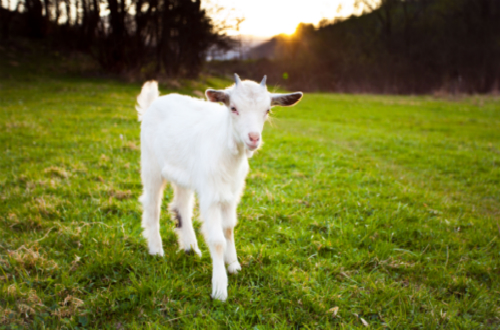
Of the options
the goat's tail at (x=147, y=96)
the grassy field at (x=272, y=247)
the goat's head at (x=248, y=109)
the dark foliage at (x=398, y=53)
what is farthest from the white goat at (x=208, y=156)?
the dark foliage at (x=398, y=53)

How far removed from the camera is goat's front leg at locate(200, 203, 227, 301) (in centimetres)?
298

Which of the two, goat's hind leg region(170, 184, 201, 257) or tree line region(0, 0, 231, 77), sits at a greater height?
tree line region(0, 0, 231, 77)

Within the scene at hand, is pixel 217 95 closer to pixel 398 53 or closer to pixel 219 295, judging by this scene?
pixel 219 295

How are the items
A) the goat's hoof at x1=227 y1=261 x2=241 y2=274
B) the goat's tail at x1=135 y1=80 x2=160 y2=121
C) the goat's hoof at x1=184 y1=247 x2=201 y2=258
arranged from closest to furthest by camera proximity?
1. the goat's hoof at x1=227 y1=261 x2=241 y2=274
2. the goat's hoof at x1=184 y1=247 x2=201 y2=258
3. the goat's tail at x1=135 y1=80 x2=160 y2=121

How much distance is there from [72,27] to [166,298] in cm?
2997

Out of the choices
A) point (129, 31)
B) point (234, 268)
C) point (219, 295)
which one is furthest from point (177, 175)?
point (129, 31)

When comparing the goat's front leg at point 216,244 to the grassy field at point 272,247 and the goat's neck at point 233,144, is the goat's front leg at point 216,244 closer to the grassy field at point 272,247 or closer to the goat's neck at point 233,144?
the grassy field at point 272,247

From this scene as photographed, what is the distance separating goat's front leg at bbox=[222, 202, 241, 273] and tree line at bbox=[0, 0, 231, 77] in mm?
22836

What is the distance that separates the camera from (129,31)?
2375 cm

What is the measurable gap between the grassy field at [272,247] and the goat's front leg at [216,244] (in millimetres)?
112

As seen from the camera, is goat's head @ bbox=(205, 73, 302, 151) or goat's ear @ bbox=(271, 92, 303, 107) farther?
goat's ear @ bbox=(271, 92, 303, 107)

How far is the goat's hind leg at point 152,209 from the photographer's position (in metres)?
3.69

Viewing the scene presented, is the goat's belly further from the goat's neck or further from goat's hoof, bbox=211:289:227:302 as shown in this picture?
goat's hoof, bbox=211:289:227:302

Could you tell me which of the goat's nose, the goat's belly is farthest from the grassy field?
the goat's nose
